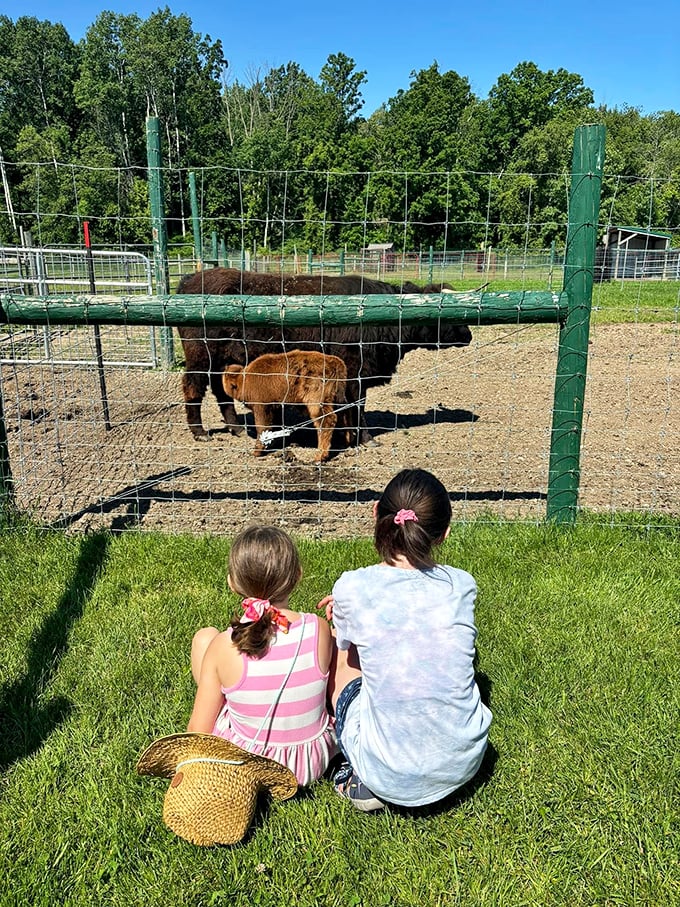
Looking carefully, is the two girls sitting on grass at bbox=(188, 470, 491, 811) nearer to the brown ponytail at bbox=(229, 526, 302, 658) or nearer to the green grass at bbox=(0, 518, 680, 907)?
the brown ponytail at bbox=(229, 526, 302, 658)

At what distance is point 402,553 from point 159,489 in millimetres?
3780

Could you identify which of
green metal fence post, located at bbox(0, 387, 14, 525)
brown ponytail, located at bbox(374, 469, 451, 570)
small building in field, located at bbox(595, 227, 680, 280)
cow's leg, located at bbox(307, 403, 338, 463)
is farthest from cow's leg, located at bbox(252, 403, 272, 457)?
brown ponytail, located at bbox(374, 469, 451, 570)

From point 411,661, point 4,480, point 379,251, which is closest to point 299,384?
point 4,480

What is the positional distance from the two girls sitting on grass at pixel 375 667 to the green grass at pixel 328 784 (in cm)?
24

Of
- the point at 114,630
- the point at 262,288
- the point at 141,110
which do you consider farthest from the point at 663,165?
the point at 114,630

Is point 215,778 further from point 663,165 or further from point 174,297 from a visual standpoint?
point 663,165

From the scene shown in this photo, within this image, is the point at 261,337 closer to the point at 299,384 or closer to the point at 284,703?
the point at 299,384

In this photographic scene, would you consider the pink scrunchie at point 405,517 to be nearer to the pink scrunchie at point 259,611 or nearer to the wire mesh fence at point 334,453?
the pink scrunchie at point 259,611

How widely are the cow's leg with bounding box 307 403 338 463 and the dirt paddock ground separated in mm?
147

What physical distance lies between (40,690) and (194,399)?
15.7 ft

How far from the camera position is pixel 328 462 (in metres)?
6.73

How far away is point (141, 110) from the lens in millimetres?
63312

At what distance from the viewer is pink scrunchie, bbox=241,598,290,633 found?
7.41ft

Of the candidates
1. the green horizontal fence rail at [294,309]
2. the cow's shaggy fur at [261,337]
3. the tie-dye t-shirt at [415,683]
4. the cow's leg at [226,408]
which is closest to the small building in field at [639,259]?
the green horizontal fence rail at [294,309]
